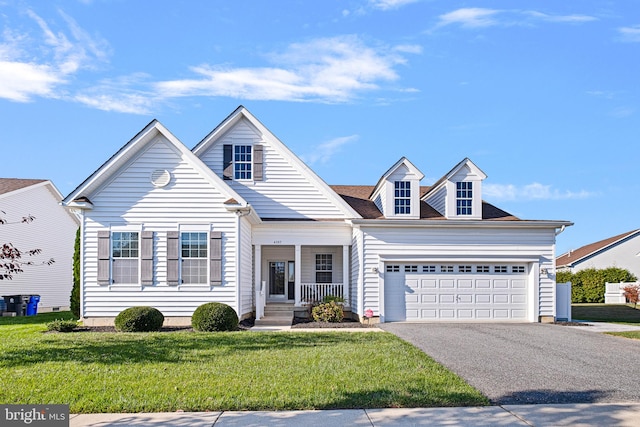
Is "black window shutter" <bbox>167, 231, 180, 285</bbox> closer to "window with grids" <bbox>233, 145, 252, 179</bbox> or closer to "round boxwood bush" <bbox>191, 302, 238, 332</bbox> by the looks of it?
"round boxwood bush" <bbox>191, 302, 238, 332</bbox>

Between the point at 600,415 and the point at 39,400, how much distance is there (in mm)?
7534

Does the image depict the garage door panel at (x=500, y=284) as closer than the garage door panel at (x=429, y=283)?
No

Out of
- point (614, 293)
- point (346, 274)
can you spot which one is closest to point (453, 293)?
point (346, 274)

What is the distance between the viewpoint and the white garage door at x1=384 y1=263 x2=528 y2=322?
1933 centimetres

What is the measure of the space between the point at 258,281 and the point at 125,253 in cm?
472

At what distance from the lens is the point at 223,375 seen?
30.1 ft

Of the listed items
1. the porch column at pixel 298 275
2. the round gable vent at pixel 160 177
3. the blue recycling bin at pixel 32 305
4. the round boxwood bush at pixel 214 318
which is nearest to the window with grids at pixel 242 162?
the porch column at pixel 298 275

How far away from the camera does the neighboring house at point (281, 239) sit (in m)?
17.5

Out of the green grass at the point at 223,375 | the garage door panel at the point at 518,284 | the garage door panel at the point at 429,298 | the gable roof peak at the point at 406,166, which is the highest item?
the gable roof peak at the point at 406,166

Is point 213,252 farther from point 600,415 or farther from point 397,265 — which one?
point 600,415

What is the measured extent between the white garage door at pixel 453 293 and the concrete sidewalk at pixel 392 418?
1181 centimetres

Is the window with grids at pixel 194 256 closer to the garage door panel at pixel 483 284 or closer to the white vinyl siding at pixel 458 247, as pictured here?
the white vinyl siding at pixel 458 247

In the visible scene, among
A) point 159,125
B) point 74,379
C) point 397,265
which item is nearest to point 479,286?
point 397,265

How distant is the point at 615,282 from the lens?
3706cm
